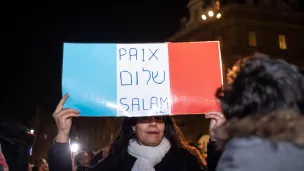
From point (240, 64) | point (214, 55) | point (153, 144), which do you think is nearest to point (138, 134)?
point (153, 144)

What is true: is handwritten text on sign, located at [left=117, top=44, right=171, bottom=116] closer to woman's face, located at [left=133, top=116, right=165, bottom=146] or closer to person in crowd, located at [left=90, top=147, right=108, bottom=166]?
woman's face, located at [left=133, top=116, right=165, bottom=146]

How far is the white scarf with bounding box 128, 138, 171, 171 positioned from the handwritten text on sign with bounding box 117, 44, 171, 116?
320mm

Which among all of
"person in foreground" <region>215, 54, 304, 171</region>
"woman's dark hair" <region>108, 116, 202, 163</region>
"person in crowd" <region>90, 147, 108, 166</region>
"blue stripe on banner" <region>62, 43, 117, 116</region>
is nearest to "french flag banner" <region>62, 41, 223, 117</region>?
"blue stripe on banner" <region>62, 43, 117, 116</region>

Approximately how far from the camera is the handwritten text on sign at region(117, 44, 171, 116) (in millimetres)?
Result: 2775

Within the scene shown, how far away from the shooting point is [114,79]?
9.33 feet

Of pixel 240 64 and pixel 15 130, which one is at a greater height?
pixel 240 64

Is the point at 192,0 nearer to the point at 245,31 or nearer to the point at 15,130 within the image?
the point at 245,31

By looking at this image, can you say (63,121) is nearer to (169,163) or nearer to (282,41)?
(169,163)

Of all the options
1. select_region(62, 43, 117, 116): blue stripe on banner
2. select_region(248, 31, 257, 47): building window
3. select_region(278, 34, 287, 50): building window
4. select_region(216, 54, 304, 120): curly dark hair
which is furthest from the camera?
select_region(278, 34, 287, 50): building window

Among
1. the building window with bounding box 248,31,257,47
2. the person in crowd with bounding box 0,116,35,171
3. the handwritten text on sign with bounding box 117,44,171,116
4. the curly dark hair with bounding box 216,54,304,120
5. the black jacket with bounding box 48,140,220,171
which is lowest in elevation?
the black jacket with bounding box 48,140,220,171

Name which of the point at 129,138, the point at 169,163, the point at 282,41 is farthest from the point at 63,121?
the point at 282,41

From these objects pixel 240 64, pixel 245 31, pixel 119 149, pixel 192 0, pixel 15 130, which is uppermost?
pixel 192 0

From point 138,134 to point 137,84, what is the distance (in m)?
0.45

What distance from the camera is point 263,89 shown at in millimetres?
1378
